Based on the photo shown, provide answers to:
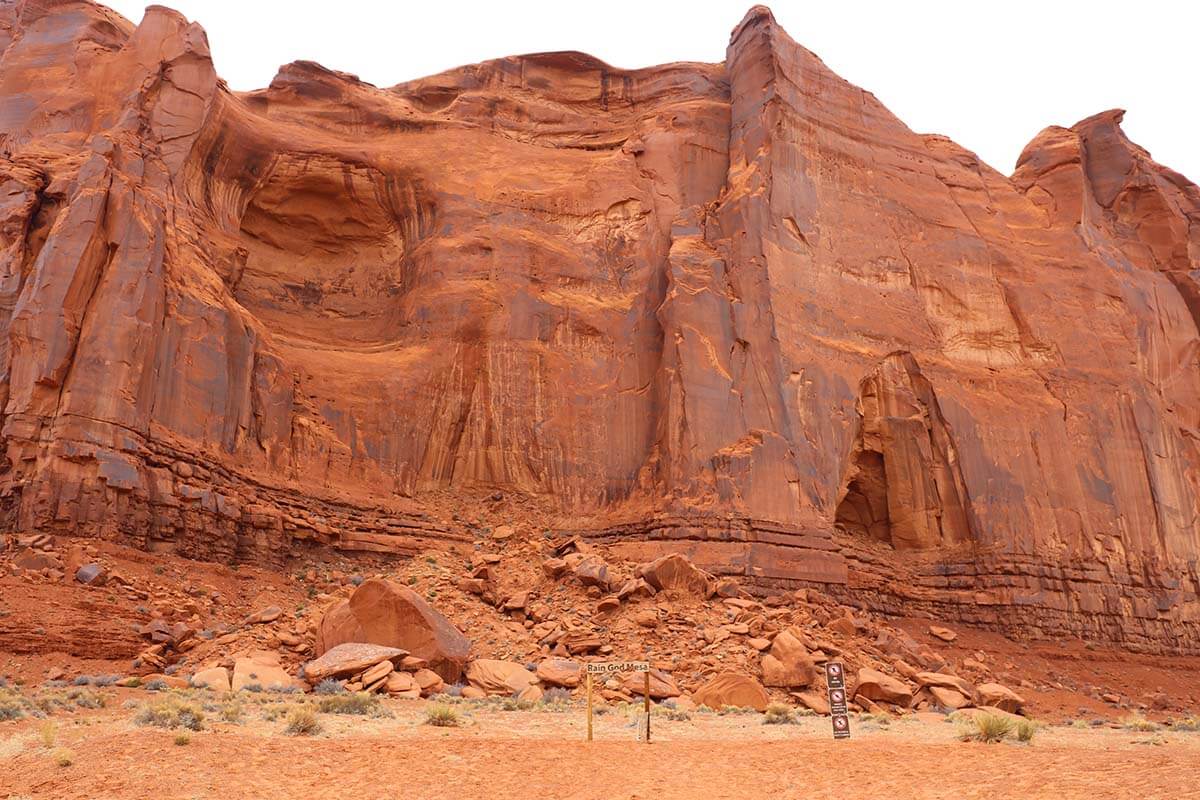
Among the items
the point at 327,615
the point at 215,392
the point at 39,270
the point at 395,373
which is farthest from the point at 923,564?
the point at 39,270

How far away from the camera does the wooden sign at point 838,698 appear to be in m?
10.9

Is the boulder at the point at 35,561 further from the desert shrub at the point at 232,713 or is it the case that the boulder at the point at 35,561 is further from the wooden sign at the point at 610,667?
the wooden sign at the point at 610,667

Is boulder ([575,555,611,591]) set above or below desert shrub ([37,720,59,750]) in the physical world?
above

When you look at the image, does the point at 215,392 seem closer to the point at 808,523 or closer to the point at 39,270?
the point at 39,270

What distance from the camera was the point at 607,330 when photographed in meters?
27.0

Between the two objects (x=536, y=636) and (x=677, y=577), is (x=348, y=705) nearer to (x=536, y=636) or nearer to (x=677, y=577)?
(x=536, y=636)

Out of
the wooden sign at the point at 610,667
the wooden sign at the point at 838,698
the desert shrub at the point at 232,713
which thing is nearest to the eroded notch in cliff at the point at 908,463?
the wooden sign at the point at 838,698

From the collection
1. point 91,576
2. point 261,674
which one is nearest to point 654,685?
point 261,674

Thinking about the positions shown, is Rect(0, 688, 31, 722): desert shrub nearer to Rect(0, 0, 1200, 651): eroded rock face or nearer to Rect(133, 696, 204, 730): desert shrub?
Rect(133, 696, 204, 730): desert shrub

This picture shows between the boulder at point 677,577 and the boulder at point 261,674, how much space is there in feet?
23.4

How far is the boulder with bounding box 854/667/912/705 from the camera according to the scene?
54.8 feet

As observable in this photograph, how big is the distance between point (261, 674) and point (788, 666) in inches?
330

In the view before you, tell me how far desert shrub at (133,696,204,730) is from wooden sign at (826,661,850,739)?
661 cm

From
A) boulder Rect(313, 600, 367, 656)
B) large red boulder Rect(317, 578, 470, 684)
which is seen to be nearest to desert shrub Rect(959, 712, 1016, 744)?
large red boulder Rect(317, 578, 470, 684)
